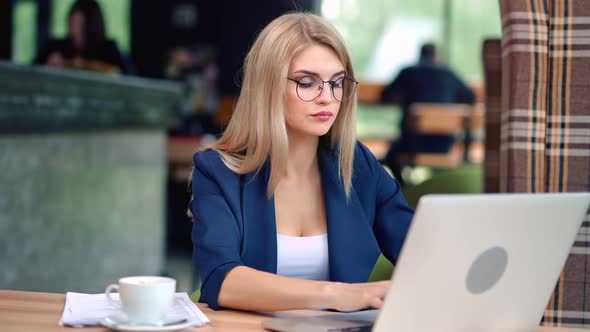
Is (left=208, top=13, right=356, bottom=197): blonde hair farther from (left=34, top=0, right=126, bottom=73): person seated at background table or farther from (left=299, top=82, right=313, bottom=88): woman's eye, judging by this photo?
(left=34, top=0, right=126, bottom=73): person seated at background table

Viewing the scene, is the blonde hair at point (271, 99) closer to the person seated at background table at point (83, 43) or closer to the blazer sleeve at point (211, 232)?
the blazer sleeve at point (211, 232)

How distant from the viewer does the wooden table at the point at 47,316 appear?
1.13m

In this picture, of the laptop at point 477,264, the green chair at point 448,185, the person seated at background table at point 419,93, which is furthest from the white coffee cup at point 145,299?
the person seated at background table at point 419,93

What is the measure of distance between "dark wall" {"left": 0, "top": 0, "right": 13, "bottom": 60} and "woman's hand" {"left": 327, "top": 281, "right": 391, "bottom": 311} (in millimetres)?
4245

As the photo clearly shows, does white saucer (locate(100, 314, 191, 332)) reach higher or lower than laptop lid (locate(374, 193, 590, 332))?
lower

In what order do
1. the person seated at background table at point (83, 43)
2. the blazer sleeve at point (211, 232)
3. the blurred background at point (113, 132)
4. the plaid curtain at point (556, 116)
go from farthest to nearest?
1. the person seated at background table at point (83, 43)
2. the blurred background at point (113, 132)
3. the plaid curtain at point (556, 116)
4. the blazer sleeve at point (211, 232)

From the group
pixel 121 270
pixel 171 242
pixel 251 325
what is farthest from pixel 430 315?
pixel 171 242

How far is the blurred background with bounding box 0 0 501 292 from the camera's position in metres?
3.10

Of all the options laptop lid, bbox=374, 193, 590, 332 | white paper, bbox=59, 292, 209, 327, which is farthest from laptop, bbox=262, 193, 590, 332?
white paper, bbox=59, 292, 209, 327

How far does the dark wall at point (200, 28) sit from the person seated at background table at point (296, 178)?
6670mm

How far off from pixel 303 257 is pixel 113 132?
2.67 m

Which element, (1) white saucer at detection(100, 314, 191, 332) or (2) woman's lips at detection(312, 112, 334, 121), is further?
(2) woman's lips at detection(312, 112, 334, 121)

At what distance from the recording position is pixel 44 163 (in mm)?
3330

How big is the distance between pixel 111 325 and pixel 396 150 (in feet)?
18.4
